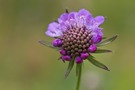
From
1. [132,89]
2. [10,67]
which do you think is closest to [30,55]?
[10,67]

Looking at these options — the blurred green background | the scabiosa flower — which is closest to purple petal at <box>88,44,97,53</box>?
the scabiosa flower

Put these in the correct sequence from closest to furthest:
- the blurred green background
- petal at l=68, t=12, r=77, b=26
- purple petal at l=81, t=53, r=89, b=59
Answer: purple petal at l=81, t=53, r=89, b=59
petal at l=68, t=12, r=77, b=26
the blurred green background

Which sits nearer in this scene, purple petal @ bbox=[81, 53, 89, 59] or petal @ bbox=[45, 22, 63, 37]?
purple petal @ bbox=[81, 53, 89, 59]

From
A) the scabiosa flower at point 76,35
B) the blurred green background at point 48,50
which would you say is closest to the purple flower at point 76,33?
the scabiosa flower at point 76,35

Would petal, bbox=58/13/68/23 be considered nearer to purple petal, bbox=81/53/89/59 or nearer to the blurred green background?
purple petal, bbox=81/53/89/59

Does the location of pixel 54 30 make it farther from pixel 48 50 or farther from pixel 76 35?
pixel 48 50

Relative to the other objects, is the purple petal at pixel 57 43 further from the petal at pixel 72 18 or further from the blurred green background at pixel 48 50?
the blurred green background at pixel 48 50

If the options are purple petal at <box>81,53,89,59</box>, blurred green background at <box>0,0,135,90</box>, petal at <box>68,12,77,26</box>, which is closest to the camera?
purple petal at <box>81,53,89,59</box>
